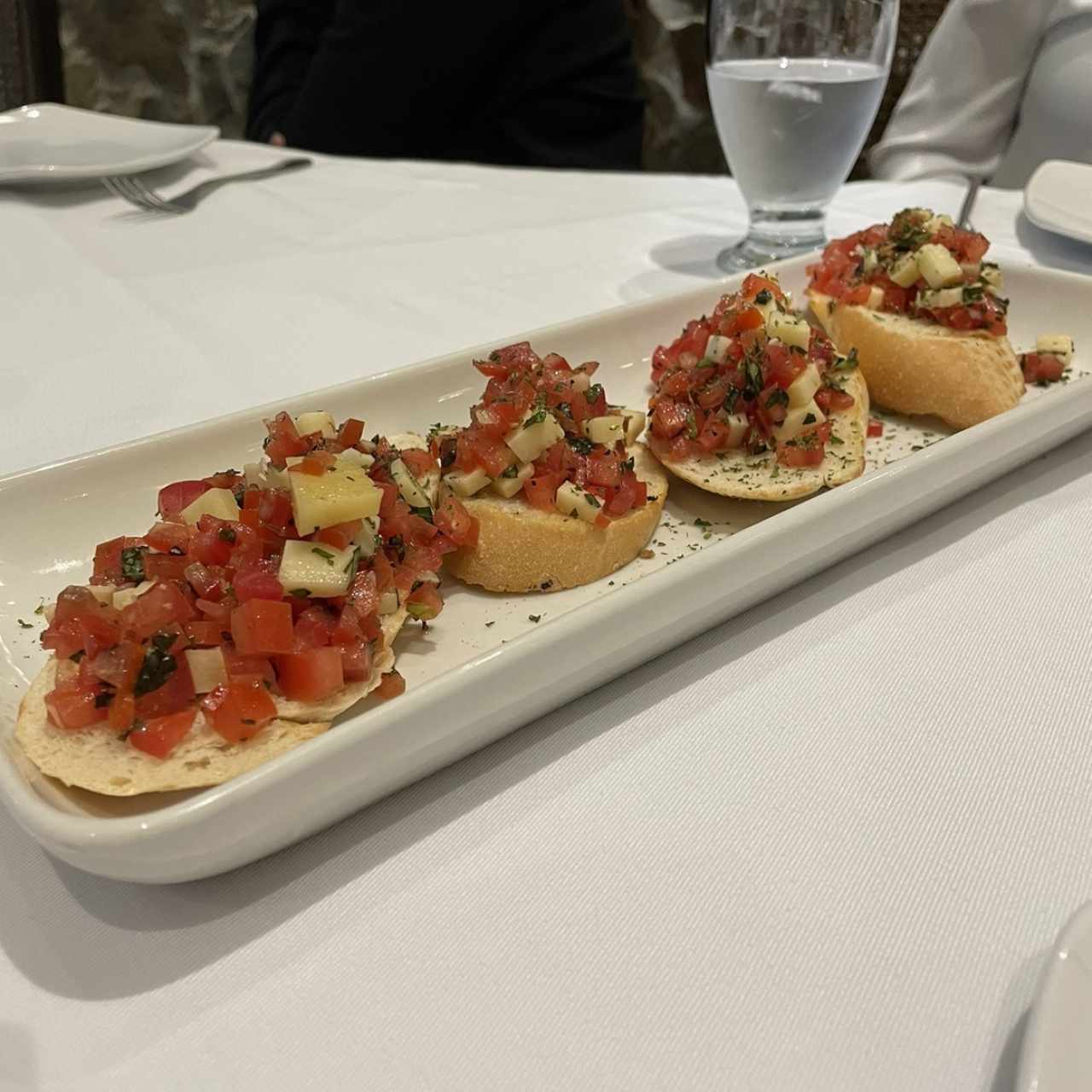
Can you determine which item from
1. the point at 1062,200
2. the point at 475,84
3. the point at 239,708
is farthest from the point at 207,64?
the point at 239,708

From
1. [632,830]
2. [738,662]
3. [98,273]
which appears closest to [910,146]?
[98,273]

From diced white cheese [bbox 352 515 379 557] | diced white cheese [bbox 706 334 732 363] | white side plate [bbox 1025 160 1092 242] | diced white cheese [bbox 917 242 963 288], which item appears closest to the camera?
diced white cheese [bbox 352 515 379 557]

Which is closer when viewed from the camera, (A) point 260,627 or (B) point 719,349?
(A) point 260,627

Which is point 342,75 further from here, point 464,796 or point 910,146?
point 464,796

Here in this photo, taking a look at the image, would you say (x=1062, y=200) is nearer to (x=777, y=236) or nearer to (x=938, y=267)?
(x=777, y=236)

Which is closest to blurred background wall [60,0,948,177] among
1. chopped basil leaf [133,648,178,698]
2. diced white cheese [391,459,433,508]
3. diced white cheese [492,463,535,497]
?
diced white cheese [492,463,535,497]

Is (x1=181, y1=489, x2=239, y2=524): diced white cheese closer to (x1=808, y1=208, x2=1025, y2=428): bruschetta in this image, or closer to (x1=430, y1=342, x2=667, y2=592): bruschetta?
(x1=430, y1=342, x2=667, y2=592): bruschetta
